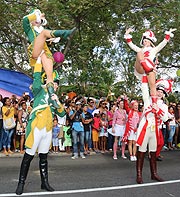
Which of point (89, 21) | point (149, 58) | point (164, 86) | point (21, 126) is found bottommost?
point (21, 126)

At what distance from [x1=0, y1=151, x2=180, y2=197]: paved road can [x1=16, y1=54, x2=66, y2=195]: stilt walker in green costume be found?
0.97ft

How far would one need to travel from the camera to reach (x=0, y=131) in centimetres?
866

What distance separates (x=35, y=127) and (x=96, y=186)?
1.39 m

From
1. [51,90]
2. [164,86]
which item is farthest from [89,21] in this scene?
[51,90]

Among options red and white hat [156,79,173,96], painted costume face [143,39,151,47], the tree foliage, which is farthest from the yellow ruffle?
the tree foliage

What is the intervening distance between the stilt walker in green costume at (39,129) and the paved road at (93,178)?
29 cm

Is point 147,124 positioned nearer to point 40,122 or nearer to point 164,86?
point 164,86

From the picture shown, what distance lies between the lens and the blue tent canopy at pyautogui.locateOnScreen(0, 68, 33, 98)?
10992 mm

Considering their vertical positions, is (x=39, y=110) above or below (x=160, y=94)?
below

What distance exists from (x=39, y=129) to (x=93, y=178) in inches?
64.8

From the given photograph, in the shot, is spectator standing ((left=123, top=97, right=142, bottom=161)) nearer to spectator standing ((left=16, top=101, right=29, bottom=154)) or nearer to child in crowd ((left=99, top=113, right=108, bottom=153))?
child in crowd ((left=99, top=113, right=108, bottom=153))

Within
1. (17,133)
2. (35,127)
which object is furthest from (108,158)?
(35,127)

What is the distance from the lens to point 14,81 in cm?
1122

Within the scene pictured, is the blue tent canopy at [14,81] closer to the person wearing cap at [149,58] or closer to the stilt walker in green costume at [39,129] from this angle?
the person wearing cap at [149,58]
